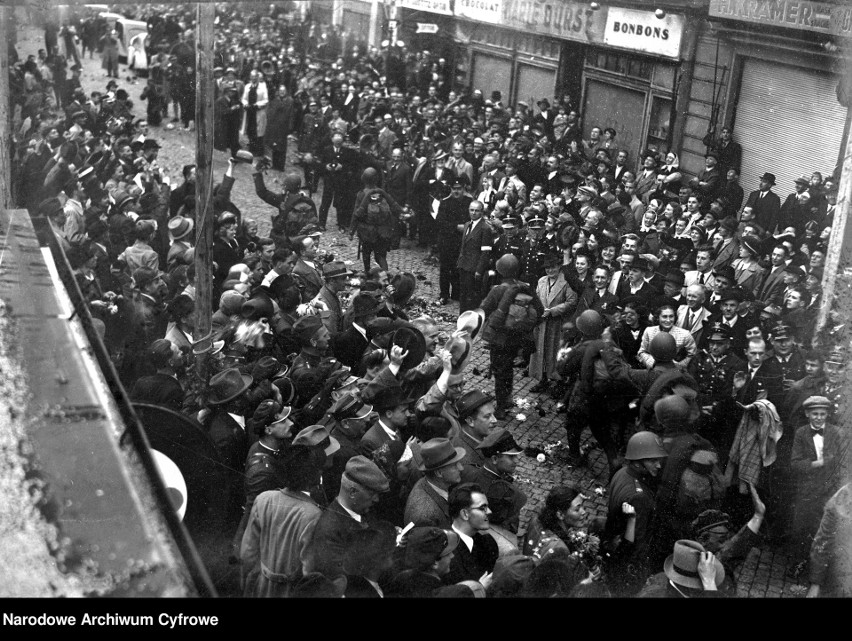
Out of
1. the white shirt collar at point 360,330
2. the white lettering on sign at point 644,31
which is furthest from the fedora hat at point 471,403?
the white lettering on sign at point 644,31

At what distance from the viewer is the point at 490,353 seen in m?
9.48

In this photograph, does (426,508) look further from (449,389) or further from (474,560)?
(449,389)

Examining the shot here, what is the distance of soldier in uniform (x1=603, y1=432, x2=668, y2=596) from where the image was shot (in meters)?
5.49

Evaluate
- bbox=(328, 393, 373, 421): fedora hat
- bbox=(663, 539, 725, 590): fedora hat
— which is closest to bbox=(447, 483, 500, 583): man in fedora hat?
bbox=(663, 539, 725, 590): fedora hat

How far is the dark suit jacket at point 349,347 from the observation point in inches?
303

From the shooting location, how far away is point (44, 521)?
3494 millimetres

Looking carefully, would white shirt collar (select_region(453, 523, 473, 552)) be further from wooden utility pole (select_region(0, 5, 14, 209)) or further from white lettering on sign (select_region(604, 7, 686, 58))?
white lettering on sign (select_region(604, 7, 686, 58))

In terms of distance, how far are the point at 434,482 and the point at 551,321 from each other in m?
4.35

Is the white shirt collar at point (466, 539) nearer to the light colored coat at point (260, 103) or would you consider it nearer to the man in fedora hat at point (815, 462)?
the man in fedora hat at point (815, 462)

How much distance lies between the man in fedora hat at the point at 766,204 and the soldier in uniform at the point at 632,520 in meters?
6.25

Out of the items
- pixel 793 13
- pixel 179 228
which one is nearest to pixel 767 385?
pixel 179 228

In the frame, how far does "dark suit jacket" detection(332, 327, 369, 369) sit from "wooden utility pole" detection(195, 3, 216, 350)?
45.9 inches
